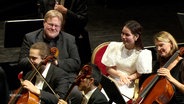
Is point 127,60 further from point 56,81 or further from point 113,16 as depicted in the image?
point 113,16

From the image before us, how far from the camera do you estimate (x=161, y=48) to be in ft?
12.2

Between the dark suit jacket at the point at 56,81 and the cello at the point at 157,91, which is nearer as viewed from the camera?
the cello at the point at 157,91

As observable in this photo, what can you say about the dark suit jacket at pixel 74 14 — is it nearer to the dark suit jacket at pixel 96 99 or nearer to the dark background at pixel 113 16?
the dark background at pixel 113 16

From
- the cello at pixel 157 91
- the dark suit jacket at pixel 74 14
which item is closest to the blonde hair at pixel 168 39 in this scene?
the cello at pixel 157 91

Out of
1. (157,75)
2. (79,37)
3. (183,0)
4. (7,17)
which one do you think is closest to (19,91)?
(157,75)

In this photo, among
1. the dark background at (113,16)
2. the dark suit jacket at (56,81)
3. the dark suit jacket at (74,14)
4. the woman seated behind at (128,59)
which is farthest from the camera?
the dark background at (113,16)

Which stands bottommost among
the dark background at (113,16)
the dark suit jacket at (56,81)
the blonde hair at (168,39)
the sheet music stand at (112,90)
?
the dark background at (113,16)

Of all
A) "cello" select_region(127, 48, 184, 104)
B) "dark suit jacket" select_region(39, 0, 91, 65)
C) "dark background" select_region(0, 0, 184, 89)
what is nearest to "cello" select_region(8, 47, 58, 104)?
"cello" select_region(127, 48, 184, 104)

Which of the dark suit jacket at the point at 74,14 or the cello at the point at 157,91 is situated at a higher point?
the dark suit jacket at the point at 74,14

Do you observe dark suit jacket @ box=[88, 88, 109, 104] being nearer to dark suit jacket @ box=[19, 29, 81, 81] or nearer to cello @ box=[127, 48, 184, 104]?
cello @ box=[127, 48, 184, 104]

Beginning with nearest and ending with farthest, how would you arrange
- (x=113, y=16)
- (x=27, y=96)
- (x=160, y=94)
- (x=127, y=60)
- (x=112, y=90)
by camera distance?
(x=112, y=90), (x=27, y=96), (x=160, y=94), (x=127, y=60), (x=113, y=16)

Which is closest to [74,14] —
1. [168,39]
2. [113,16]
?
[168,39]

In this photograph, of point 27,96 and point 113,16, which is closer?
point 27,96

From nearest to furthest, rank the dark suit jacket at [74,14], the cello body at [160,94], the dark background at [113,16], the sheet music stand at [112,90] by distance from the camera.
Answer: the sheet music stand at [112,90], the cello body at [160,94], the dark suit jacket at [74,14], the dark background at [113,16]
